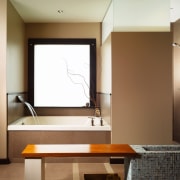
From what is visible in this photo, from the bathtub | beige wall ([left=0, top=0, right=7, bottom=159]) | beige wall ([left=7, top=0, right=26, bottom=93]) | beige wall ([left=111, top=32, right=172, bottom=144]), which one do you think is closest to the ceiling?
beige wall ([left=7, top=0, right=26, bottom=93])

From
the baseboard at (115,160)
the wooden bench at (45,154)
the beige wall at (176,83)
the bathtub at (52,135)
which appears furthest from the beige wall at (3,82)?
the beige wall at (176,83)

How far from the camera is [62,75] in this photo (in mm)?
5020

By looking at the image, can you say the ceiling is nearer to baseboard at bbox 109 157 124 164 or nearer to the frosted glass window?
the frosted glass window

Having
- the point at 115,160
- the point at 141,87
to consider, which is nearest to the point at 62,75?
the point at 141,87

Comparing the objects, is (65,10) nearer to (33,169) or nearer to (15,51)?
(15,51)

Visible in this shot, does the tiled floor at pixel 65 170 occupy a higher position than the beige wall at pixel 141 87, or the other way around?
the beige wall at pixel 141 87

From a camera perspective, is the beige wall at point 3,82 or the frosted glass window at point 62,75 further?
the frosted glass window at point 62,75

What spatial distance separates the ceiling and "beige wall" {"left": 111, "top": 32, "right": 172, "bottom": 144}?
776 millimetres

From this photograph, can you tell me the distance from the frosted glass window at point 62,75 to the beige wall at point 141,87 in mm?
1421

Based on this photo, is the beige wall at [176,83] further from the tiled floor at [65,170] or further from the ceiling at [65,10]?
the tiled floor at [65,170]

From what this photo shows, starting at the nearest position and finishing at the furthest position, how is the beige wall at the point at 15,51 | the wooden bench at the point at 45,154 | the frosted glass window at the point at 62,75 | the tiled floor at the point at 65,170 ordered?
the wooden bench at the point at 45,154 < the tiled floor at the point at 65,170 < the beige wall at the point at 15,51 < the frosted glass window at the point at 62,75

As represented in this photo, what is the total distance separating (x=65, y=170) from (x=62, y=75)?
2134 mm

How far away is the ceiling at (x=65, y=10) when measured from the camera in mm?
3916

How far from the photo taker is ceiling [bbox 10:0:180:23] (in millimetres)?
3916
